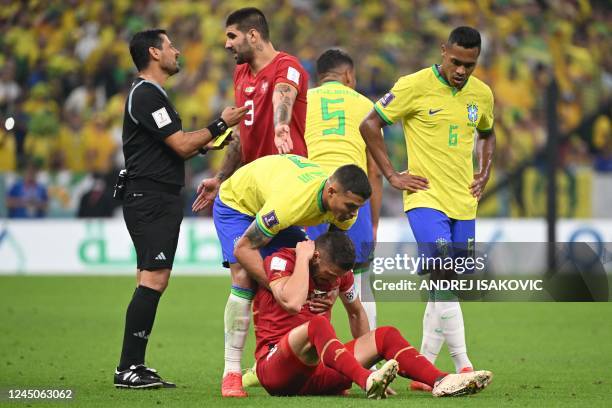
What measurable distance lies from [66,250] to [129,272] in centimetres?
112

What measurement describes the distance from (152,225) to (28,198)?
10.8 metres

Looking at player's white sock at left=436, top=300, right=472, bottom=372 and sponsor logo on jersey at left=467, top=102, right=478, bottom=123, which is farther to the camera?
sponsor logo on jersey at left=467, top=102, right=478, bottom=123

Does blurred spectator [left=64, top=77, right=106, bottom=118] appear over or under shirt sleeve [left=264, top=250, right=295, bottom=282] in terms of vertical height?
over

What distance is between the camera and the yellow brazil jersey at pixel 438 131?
7840 millimetres

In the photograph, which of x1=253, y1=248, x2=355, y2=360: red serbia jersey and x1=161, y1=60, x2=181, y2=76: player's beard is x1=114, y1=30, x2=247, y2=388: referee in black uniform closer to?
x1=161, y1=60, x2=181, y2=76: player's beard

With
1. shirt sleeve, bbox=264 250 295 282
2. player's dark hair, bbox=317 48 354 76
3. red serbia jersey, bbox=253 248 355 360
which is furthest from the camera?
player's dark hair, bbox=317 48 354 76

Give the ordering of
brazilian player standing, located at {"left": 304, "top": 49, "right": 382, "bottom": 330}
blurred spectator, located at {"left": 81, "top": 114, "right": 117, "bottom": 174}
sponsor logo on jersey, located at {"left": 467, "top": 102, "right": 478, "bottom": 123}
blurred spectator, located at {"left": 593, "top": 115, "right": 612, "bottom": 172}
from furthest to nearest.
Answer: blurred spectator, located at {"left": 81, "top": 114, "right": 117, "bottom": 174} < blurred spectator, located at {"left": 593, "top": 115, "right": 612, "bottom": 172} < brazilian player standing, located at {"left": 304, "top": 49, "right": 382, "bottom": 330} < sponsor logo on jersey, located at {"left": 467, "top": 102, "right": 478, "bottom": 123}

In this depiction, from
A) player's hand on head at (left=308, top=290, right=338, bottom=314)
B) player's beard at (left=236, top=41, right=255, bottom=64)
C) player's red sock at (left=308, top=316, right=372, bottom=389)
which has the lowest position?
player's red sock at (left=308, top=316, right=372, bottom=389)

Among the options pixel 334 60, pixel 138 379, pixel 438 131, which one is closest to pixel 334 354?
pixel 138 379

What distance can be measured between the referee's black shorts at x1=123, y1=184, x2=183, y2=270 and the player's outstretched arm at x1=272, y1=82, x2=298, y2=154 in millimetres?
910

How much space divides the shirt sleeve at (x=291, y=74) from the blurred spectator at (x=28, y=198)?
10675mm

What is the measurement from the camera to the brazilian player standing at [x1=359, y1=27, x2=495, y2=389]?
304 inches

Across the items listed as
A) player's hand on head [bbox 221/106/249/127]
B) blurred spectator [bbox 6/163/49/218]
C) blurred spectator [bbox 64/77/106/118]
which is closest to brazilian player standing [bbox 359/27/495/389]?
player's hand on head [bbox 221/106/249/127]

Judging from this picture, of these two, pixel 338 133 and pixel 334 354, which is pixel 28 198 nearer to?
pixel 338 133
